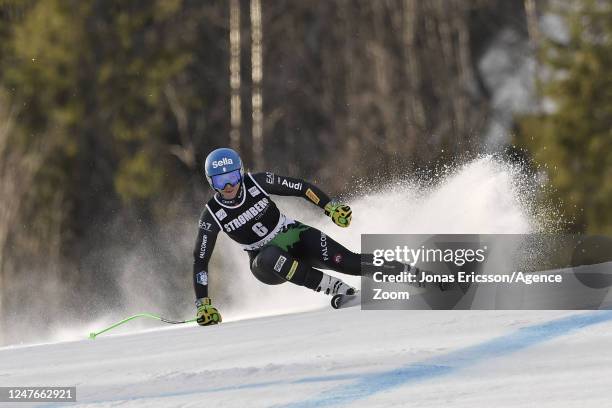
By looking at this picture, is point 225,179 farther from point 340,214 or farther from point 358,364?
point 358,364

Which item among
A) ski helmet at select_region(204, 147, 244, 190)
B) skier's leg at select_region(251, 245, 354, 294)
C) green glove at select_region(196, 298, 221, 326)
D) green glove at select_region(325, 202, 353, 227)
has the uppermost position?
ski helmet at select_region(204, 147, 244, 190)

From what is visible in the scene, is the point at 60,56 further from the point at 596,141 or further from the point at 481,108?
the point at 596,141

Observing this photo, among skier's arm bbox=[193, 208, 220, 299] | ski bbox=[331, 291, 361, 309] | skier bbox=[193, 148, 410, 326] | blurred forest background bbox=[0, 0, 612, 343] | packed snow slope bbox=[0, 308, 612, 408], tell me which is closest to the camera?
packed snow slope bbox=[0, 308, 612, 408]

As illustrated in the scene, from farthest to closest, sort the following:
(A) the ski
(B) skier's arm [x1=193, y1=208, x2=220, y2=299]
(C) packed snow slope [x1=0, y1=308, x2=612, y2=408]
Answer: (A) the ski → (B) skier's arm [x1=193, y1=208, x2=220, y2=299] → (C) packed snow slope [x1=0, y1=308, x2=612, y2=408]

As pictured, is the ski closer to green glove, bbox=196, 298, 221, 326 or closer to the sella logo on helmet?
green glove, bbox=196, 298, 221, 326

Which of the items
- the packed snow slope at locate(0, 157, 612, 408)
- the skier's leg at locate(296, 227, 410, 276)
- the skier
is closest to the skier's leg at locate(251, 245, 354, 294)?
the skier

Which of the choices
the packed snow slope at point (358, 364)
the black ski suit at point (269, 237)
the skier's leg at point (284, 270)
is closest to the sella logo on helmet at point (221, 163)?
the black ski suit at point (269, 237)

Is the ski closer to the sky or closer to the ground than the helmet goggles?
closer to the ground

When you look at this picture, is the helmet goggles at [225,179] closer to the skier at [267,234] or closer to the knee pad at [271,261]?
the skier at [267,234]

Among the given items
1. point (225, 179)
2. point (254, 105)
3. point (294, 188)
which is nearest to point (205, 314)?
point (225, 179)

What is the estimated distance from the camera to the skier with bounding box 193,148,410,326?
712cm

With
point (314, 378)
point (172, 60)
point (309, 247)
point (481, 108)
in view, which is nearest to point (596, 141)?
point (481, 108)

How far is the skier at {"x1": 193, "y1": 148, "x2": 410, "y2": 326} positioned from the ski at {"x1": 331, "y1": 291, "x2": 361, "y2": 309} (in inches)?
2.1

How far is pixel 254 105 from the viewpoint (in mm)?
20969
